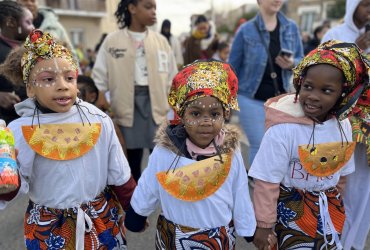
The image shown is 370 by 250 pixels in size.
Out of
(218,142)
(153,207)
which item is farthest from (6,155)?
(218,142)

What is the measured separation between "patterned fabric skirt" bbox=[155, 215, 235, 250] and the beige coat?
1486mm

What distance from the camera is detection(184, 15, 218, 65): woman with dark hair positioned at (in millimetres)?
5739

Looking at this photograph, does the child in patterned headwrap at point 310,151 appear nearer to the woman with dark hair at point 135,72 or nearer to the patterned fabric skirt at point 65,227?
the patterned fabric skirt at point 65,227

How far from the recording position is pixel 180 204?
1675 millimetres

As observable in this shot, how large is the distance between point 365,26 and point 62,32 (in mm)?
2886

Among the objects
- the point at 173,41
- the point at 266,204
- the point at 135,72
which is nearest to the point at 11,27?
the point at 135,72

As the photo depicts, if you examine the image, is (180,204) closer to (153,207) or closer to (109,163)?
(153,207)

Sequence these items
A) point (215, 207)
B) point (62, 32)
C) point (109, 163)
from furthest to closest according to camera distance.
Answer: point (62, 32), point (109, 163), point (215, 207)

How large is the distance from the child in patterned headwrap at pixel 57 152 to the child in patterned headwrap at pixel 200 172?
264mm

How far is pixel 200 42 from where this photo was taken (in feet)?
19.2

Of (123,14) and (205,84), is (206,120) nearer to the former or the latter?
(205,84)

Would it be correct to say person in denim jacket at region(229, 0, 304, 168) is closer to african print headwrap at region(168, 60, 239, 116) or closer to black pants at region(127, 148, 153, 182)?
black pants at region(127, 148, 153, 182)

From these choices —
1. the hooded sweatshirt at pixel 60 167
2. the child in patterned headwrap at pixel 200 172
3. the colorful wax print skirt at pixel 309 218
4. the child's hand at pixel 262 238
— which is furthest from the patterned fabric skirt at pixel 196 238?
the hooded sweatshirt at pixel 60 167

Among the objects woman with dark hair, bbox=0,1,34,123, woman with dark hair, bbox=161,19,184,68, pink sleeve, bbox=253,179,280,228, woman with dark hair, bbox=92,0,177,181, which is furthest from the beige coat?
woman with dark hair, bbox=161,19,184,68
